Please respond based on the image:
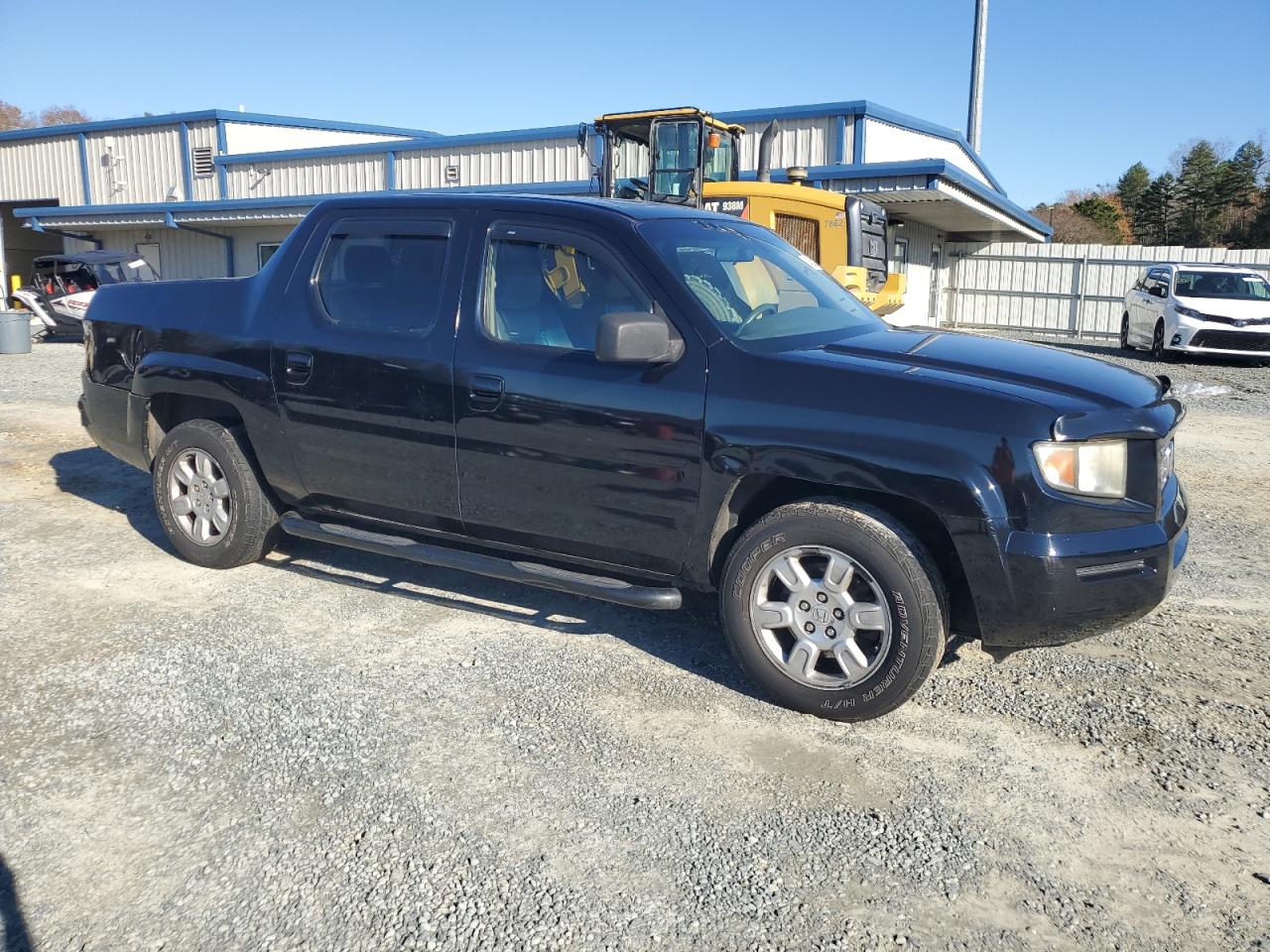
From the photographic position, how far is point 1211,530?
21.7ft

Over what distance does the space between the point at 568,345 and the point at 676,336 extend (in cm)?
51

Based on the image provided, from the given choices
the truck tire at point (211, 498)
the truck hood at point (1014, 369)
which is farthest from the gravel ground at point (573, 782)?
the truck hood at point (1014, 369)

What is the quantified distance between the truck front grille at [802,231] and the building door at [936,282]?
15787mm

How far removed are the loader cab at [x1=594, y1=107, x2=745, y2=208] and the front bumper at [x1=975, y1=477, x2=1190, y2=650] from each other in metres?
10.5

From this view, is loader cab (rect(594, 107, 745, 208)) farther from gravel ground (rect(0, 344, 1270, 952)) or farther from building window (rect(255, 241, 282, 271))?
building window (rect(255, 241, 282, 271))

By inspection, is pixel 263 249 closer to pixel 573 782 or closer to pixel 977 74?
pixel 977 74

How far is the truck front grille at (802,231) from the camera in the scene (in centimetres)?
1349

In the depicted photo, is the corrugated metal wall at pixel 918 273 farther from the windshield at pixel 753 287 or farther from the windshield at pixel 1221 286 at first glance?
the windshield at pixel 753 287

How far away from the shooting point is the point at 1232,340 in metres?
17.7

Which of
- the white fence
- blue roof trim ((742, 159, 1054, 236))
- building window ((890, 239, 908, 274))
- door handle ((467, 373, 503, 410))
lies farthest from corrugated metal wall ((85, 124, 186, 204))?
door handle ((467, 373, 503, 410))

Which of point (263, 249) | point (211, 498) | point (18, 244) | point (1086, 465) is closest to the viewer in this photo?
point (1086, 465)

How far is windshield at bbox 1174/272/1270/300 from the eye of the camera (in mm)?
18533

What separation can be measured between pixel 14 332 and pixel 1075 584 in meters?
20.8

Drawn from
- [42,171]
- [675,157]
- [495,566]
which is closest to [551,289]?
[495,566]
